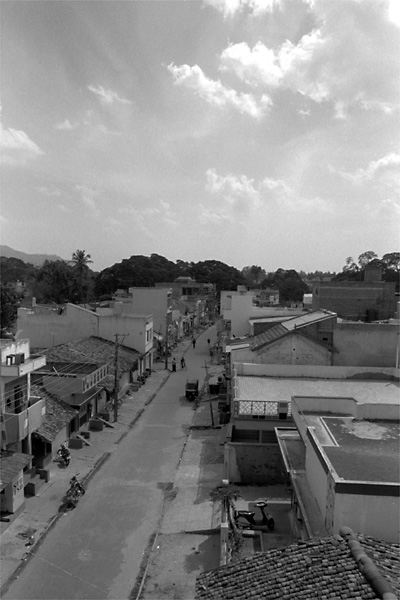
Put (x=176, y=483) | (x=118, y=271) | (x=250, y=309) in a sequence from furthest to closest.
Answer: (x=118, y=271) < (x=250, y=309) < (x=176, y=483)

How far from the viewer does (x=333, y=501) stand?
8.57 meters

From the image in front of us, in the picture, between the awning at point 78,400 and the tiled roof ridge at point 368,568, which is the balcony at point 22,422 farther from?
the tiled roof ridge at point 368,568

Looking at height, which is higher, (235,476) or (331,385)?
(331,385)

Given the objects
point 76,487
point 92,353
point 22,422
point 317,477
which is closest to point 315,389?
point 317,477

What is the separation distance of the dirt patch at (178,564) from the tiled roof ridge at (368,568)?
223 inches

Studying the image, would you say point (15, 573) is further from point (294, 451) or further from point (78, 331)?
point (78, 331)

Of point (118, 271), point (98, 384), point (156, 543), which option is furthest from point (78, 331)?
point (118, 271)

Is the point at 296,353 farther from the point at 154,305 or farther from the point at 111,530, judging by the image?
the point at 154,305

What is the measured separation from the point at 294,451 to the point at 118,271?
7574cm

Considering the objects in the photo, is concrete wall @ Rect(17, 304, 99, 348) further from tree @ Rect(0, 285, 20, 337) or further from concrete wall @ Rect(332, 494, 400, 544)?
concrete wall @ Rect(332, 494, 400, 544)

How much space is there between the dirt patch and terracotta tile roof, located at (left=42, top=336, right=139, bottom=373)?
46.6 feet

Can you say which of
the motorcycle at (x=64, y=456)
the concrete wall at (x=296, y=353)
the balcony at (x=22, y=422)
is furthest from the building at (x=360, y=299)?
the balcony at (x=22, y=422)

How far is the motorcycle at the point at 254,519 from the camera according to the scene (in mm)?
12203

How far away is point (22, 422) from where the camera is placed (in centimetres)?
1599
